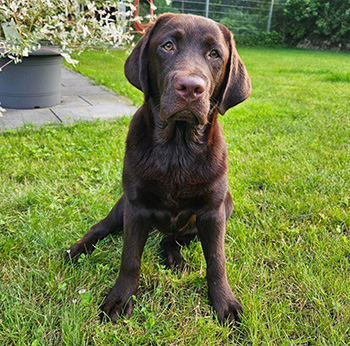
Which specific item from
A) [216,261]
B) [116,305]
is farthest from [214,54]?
[116,305]

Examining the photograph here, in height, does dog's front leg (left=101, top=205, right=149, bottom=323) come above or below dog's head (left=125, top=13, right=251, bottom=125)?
below

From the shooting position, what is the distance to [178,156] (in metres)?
1.70

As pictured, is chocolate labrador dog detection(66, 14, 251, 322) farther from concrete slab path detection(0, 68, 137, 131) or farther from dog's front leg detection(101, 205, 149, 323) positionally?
concrete slab path detection(0, 68, 137, 131)

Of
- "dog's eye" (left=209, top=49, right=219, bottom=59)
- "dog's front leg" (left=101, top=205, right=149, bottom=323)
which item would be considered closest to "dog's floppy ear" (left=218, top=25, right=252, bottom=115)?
"dog's eye" (left=209, top=49, right=219, bottom=59)

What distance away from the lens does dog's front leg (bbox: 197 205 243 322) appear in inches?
65.5

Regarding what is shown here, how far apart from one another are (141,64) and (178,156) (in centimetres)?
46

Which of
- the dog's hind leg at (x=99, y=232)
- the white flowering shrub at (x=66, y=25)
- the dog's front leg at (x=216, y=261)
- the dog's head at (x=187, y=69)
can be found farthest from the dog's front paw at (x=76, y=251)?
the white flowering shrub at (x=66, y=25)

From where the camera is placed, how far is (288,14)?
1747 cm

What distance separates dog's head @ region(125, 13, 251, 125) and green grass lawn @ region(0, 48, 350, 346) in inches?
32.6

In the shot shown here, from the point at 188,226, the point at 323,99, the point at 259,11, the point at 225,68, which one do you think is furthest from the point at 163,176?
the point at 259,11

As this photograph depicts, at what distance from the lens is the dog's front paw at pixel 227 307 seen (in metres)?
1.61

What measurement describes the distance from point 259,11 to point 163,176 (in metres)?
17.8

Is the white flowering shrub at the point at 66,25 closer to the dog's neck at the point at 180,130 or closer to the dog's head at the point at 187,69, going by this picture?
the dog's head at the point at 187,69

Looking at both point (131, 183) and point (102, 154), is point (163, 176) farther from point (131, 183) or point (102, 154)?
point (102, 154)
